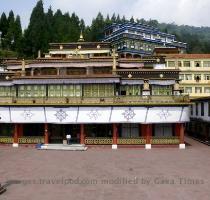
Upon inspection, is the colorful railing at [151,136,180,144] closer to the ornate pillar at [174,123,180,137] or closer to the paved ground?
the ornate pillar at [174,123,180,137]

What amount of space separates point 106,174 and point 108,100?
1505 cm

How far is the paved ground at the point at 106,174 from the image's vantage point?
63.9ft

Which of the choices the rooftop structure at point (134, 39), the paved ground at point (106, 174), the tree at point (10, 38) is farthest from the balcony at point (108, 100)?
the tree at point (10, 38)

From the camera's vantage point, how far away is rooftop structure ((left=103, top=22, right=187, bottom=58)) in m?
86.5

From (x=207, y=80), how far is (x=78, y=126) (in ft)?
135

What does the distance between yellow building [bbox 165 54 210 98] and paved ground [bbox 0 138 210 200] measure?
130 feet

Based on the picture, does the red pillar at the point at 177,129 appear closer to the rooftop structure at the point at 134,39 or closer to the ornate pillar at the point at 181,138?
the ornate pillar at the point at 181,138

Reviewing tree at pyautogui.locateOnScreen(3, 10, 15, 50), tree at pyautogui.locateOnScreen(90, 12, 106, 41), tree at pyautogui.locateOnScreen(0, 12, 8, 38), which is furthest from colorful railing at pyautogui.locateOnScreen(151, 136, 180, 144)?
tree at pyautogui.locateOnScreen(90, 12, 106, 41)

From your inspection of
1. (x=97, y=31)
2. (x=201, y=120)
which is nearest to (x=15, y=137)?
(x=201, y=120)

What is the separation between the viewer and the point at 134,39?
→ 8819 cm

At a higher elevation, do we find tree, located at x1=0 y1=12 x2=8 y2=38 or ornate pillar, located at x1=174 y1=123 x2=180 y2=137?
tree, located at x1=0 y1=12 x2=8 y2=38

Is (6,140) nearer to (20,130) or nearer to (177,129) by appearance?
(20,130)

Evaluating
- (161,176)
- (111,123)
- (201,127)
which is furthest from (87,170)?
(201,127)

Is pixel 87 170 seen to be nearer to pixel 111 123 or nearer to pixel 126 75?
pixel 111 123
